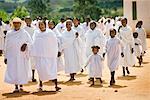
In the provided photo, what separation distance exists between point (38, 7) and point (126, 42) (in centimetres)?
5091

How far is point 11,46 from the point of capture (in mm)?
13508

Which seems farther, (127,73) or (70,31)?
(127,73)

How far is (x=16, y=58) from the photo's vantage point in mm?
13508

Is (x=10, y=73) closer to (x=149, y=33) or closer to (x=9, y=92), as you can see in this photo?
Answer: (x=9, y=92)

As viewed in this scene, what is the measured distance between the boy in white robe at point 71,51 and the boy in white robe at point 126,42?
158cm

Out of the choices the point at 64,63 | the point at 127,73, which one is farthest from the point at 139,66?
the point at 64,63

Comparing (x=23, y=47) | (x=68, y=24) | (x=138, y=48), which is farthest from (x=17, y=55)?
(x=138, y=48)

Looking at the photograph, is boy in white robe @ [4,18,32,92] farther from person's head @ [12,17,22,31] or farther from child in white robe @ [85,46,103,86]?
child in white robe @ [85,46,103,86]

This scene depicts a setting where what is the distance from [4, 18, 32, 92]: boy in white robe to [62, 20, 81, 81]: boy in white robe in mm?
2816

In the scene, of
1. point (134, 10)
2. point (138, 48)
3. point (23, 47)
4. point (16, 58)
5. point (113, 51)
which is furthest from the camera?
point (134, 10)

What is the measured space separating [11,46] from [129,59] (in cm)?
540

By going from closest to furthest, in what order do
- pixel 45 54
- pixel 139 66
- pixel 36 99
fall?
pixel 36 99
pixel 45 54
pixel 139 66

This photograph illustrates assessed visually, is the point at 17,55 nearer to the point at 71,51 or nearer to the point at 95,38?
the point at 71,51

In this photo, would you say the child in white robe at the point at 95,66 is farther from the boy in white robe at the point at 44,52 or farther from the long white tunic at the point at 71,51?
the boy in white robe at the point at 44,52
